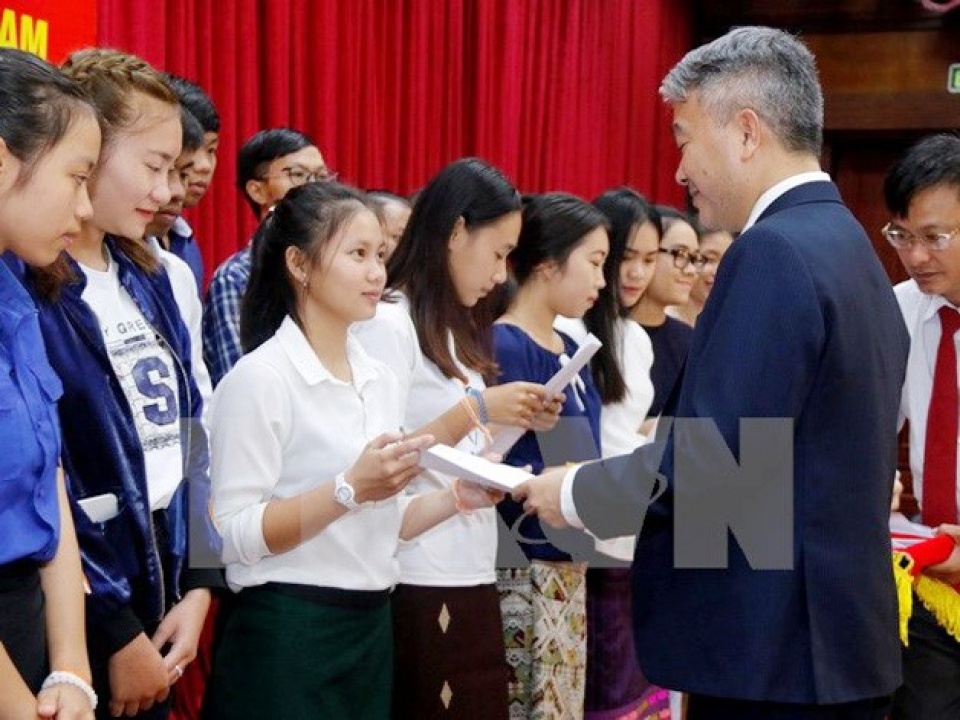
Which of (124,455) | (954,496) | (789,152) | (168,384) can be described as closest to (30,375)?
(124,455)

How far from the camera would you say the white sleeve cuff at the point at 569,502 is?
2.03m

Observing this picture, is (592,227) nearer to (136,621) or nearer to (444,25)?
(136,621)

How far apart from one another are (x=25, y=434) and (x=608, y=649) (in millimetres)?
1820

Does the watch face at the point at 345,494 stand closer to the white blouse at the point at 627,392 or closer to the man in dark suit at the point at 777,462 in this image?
the man in dark suit at the point at 777,462

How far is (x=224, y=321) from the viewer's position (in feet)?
10.0

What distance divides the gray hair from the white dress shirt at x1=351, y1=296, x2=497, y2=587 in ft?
2.62

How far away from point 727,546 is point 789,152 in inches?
22.6

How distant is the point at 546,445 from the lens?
2.88 metres

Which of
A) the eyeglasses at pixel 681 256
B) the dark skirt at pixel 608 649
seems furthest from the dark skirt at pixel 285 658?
the eyeglasses at pixel 681 256

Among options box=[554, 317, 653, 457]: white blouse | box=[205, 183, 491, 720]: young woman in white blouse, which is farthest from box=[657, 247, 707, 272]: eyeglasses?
box=[205, 183, 491, 720]: young woman in white blouse

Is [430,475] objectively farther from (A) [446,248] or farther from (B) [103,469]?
(B) [103,469]

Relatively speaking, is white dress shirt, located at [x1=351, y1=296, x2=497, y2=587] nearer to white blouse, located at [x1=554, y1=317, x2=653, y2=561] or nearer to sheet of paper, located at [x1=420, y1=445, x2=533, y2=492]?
sheet of paper, located at [x1=420, y1=445, x2=533, y2=492]

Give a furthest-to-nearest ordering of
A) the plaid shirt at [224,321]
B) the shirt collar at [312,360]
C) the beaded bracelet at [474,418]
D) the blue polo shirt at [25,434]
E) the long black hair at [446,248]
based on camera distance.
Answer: the plaid shirt at [224,321] < the long black hair at [446,248] < the beaded bracelet at [474,418] < the shirt collar at [312,360] < the blue polo shirt at [25,434]

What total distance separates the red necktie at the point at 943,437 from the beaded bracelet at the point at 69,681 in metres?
1.81
